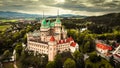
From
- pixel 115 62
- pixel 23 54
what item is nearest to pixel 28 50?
pixel 23 54

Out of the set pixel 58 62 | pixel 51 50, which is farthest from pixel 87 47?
pixel 58 62

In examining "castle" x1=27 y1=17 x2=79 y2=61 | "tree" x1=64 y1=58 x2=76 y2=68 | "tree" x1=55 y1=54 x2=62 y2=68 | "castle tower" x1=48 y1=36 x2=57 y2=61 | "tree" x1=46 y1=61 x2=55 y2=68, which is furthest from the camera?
"castle" x1=27 y1=17 x2=79 y2=61

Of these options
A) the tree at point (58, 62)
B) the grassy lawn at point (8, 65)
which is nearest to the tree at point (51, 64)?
the tree at point (58, 62)

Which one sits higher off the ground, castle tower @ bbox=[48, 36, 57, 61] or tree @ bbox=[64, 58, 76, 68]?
castle tower @ bbox=[48, 36, 57, 61]

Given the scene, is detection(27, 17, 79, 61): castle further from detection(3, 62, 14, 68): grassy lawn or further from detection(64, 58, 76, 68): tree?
detection(3, 62, 14, 68): grassy lawn

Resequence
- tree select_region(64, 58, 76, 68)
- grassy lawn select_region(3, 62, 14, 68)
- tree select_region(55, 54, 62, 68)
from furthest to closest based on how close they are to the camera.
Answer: grassy lawn select_region(3, 62, 14, 68)
tree select_region(55, 54, 62, 68)
tree select_region(64, 58, 76, 68)

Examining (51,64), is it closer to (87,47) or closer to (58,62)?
(58,62)

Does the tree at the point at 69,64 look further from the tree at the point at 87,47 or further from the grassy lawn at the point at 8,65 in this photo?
the grassy lawn at the point at 8,65

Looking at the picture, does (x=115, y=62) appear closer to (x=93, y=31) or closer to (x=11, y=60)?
(x=11, y=60)

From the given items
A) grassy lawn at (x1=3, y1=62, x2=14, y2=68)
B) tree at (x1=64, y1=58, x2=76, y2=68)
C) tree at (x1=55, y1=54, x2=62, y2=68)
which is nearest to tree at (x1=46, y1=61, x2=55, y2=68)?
tree at (x1=55, y1=54, x2=62, y2=68)
